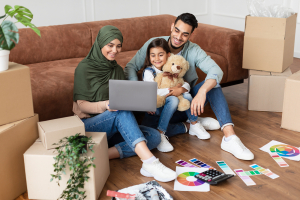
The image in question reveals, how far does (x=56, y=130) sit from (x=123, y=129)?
40 centimetres

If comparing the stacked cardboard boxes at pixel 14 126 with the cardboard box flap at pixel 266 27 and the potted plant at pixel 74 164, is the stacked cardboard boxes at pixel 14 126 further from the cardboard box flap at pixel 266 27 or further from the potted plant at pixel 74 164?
the cardboard box flap at pixel 266 27

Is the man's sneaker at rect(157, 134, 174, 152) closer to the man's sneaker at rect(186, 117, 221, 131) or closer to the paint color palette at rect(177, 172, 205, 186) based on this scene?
the paint color palette at rect(177, 172, 205, 186)

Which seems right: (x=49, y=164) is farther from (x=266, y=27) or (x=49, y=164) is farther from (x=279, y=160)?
(x=266, y=27)

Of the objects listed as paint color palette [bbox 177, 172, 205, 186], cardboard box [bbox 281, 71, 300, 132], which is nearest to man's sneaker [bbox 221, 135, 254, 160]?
paint color palette [bbox 177, 172, 205, 186]

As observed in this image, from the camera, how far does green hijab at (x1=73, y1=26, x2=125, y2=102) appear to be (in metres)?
1.97

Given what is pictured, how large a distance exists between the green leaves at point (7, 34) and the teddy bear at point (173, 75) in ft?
3.37

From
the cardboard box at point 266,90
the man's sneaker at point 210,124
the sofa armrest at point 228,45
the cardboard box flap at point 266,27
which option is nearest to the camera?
the man's sneaker at point 210,124

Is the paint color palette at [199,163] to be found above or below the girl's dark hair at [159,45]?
below

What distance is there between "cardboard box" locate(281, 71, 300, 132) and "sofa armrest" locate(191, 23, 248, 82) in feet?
2.26

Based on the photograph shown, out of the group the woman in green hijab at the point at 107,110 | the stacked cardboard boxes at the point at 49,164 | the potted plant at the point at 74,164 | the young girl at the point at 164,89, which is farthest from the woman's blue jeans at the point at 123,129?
the potted plant at the point at 74,164

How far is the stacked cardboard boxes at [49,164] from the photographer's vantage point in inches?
64.0

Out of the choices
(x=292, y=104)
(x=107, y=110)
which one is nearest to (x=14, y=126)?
(x=107, y=110)

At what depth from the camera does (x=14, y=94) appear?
1.63 m

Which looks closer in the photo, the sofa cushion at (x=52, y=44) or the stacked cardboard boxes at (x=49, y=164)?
the stacked cardboard boxes at (x=49, y=164)
